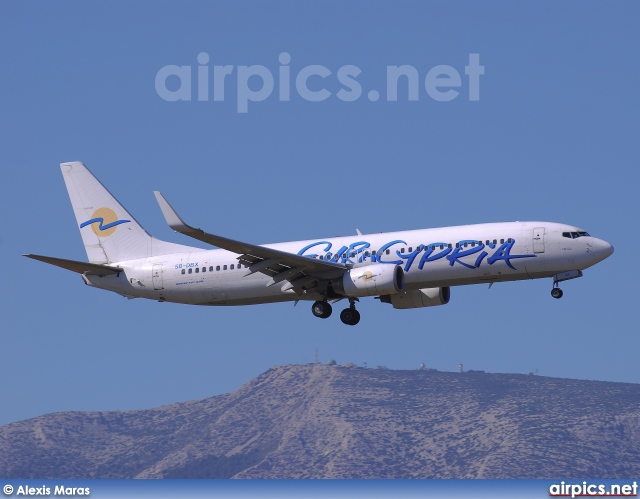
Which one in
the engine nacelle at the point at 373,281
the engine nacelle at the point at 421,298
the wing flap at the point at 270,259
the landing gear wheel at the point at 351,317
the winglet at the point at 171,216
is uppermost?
the winglet at the point at 171,216

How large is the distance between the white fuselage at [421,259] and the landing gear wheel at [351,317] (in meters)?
2.04

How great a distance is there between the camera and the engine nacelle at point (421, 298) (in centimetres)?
7131

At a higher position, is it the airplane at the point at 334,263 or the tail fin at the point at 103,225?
the tail fin at the point at 103,225

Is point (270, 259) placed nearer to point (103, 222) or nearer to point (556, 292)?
point (556, 292)

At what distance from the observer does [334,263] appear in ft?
224

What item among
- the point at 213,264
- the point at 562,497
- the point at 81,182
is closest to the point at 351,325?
the point at 213,264

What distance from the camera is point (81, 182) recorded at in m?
79.7

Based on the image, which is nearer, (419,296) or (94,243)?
(419,296)

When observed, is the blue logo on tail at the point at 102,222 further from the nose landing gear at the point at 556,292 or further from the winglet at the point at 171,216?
the nose landing gear at the point at 556,292

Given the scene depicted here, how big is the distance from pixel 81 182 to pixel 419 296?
22935 mm

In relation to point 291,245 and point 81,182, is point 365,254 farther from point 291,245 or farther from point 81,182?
point 81,182

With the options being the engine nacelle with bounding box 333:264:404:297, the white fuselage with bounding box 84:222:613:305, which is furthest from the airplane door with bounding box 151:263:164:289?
the engine nacelle with bounding box 333:264:404:297

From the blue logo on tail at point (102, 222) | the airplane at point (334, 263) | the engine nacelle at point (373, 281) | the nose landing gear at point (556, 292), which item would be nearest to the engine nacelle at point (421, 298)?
the airplane at point (334, 263)

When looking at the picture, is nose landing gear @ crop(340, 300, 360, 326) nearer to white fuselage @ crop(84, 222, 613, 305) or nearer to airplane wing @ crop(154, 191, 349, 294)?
white fuselage @ crop(84, 222, 613, 305)
